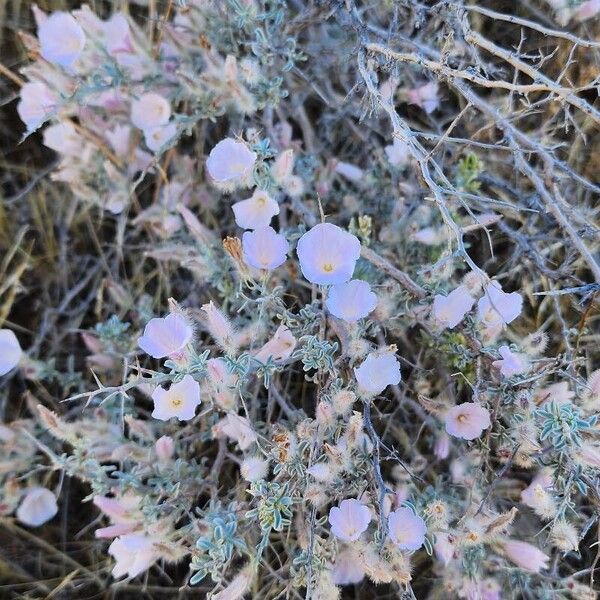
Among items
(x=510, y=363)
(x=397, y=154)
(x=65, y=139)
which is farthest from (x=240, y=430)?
(x=65, y=139)

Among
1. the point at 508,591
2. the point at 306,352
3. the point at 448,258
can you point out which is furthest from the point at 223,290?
the point at 508,591

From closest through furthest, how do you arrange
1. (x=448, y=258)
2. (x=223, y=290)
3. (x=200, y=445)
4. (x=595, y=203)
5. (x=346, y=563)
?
1. (x=448, y=258)
2. (x=346, y=563)
3. (x=223, y=290)
4. (x=200, y=445)
5. (x=595, y=203)

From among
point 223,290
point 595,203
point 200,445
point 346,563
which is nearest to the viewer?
point 346,563

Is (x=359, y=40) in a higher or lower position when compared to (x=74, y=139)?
higher

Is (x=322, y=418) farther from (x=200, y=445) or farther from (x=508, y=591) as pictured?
(x=508, y=591)

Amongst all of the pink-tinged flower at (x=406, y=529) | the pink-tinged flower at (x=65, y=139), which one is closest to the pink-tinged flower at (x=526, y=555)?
the pink-tinged flower at (x=406, y=529)

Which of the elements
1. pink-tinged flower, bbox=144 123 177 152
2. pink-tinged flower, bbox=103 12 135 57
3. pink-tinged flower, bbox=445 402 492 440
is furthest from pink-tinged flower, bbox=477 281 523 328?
pink-tinged flower, bbox=103 12 135 57

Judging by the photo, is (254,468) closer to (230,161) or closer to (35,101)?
(230,161)
